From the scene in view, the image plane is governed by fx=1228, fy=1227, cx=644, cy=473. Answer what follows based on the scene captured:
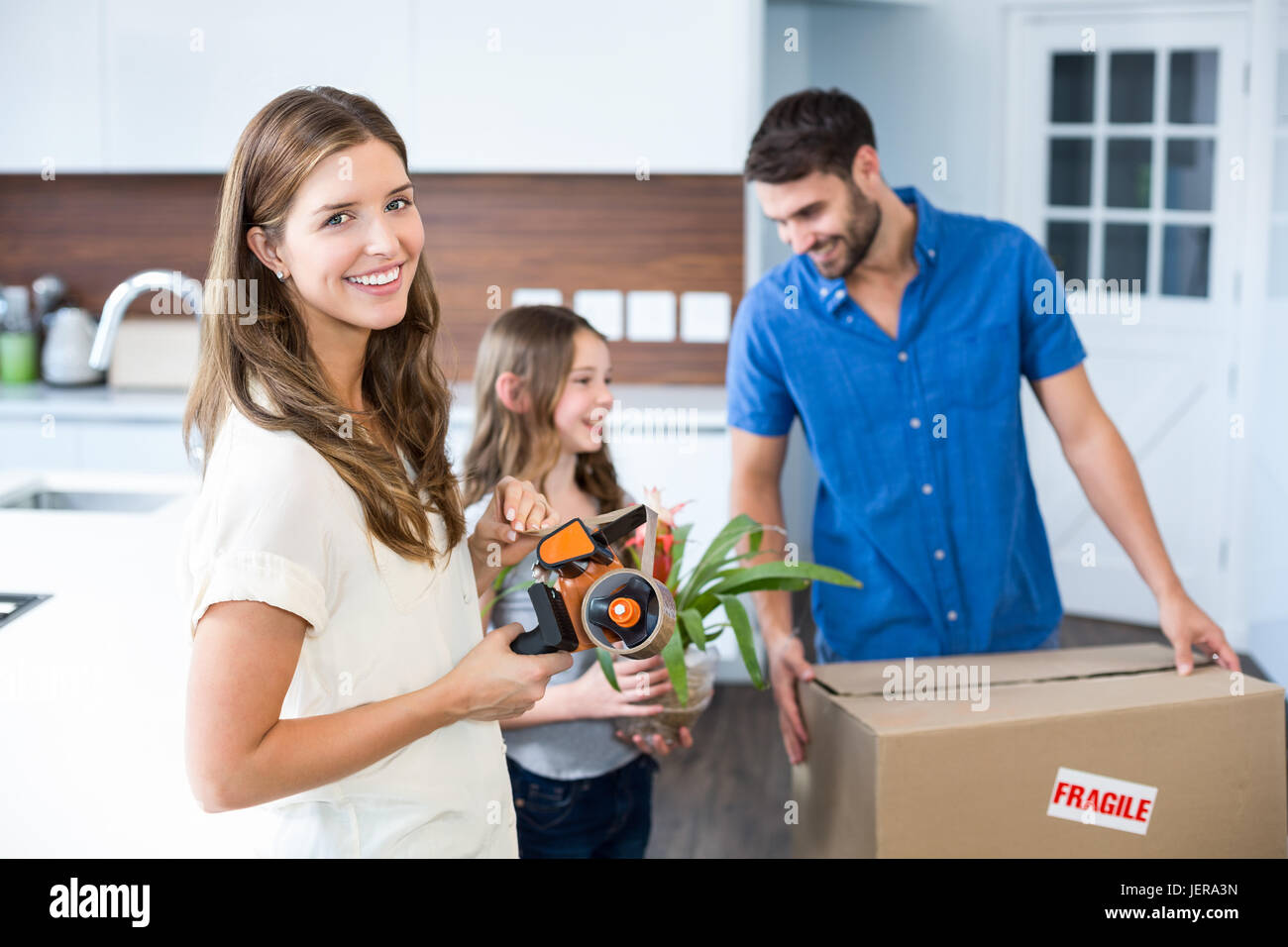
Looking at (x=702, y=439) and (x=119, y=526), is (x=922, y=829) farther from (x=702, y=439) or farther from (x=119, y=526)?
(x=702, y=439)

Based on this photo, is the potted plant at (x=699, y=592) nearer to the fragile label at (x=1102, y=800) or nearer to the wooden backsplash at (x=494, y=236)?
the fragile label at (x=1102, y=800)

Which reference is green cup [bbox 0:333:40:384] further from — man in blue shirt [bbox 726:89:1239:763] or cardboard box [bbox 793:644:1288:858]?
cardboard box [bbox 793:644:1288:858]

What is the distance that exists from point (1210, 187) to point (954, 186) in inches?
33.2

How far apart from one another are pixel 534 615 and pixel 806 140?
849 millimetres

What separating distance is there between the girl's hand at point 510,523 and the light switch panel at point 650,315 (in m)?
2.78

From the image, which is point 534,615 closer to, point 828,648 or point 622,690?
point 622,690

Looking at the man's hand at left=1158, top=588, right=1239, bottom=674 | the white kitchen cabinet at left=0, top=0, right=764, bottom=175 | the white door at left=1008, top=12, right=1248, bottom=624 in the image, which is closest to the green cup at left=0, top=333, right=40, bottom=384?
the white kitchen cabinet at left=0, top=0, right=764, bottom=175

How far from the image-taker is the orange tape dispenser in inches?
45.0

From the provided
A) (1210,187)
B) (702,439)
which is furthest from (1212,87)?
(702,439)

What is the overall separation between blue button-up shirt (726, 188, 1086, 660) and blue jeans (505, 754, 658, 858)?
442 millimetres

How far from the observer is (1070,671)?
158cm

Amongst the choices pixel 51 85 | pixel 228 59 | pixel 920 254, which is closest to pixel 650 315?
pixel 228 59

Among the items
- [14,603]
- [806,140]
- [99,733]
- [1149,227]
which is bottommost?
[99,733]

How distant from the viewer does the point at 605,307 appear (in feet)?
13.5
